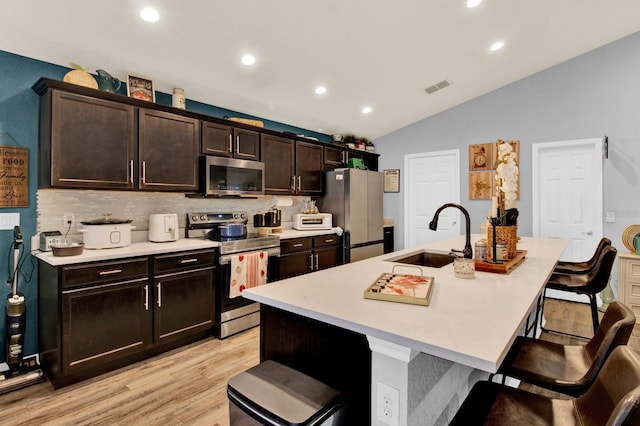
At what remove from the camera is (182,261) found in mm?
2863

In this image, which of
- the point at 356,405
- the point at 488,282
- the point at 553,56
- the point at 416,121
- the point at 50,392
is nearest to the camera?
the point at 356,405

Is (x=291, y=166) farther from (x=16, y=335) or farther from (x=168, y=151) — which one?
(x=16, y=335)

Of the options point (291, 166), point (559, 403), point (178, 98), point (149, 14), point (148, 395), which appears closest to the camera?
point (559, 403)

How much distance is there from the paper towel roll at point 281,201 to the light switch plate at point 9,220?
99.0 inches

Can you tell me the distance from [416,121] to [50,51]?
4.69 m

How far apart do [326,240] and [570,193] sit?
3.21 metres

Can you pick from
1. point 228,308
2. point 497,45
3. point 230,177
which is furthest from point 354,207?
point 497,45

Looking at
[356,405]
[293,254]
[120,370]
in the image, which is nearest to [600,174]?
[293,254]

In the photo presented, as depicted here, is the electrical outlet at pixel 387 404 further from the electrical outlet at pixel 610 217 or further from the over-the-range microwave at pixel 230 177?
the electrical outlet at pixel 610 217

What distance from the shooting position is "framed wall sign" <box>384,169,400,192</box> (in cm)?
573

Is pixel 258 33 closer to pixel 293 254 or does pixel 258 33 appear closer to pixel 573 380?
pixel 293 254

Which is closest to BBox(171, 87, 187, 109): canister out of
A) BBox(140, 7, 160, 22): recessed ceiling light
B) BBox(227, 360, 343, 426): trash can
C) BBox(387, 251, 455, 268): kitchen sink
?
BBox(140, 7, 160, 22): recessed ceiling light

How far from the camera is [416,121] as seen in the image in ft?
18.0

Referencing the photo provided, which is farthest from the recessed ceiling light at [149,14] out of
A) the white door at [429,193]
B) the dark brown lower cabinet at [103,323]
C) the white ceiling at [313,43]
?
the white door at [429,193]
